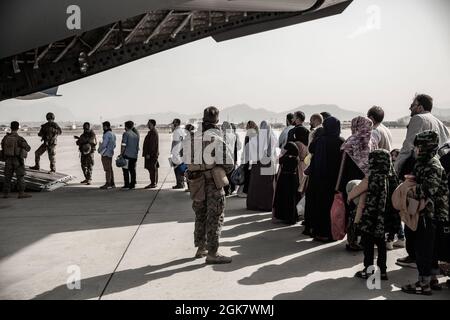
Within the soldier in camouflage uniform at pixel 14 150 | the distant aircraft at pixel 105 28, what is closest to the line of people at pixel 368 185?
the distant aircraft at pixel 105 28

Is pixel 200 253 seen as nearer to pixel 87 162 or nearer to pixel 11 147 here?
pixel 11 147

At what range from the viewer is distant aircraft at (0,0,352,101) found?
7.25 m

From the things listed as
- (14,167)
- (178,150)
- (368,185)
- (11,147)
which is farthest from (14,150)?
(368,185)

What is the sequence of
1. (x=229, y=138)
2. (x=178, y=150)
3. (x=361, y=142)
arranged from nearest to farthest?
(x=361, y=142) < (x=229, y=138) < (x=178, y=150)

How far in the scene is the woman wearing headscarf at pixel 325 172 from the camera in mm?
5855

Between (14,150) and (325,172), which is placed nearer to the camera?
(325,172)

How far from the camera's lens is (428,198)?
12.6ft

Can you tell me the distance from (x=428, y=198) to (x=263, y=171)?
449 cm

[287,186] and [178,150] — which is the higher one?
[178,150]

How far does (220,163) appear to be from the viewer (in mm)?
4965

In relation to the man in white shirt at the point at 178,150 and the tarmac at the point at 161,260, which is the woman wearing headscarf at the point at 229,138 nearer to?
the man in white shirt at the point at 178,150

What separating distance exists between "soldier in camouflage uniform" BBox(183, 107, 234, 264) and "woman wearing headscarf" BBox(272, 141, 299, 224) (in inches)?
80.1

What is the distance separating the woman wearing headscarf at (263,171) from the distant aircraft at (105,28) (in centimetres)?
327
